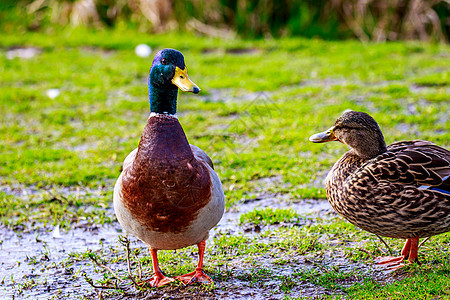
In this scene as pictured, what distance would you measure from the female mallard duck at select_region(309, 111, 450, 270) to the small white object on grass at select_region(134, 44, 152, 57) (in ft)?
22.8

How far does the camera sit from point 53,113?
25.3 feet

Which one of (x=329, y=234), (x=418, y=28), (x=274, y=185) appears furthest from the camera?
(x=418, y=28)

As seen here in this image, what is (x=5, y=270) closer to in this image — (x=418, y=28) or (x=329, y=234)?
(x=329, y=234)

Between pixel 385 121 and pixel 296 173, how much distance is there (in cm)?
168

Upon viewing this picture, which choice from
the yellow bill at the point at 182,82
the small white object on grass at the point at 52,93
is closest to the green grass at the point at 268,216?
the yellow bill at the point at 182,82

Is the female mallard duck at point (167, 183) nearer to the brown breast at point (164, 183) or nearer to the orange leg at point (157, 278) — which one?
the brown breast at point (164, 183)

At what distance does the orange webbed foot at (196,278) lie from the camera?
376 cm

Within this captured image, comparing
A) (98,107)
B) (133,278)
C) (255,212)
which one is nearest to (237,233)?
(255,212)

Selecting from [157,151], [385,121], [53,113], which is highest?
[157,151]

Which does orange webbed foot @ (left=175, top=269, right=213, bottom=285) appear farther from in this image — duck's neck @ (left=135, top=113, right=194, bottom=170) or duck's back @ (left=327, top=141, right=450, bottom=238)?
duck's back @ (left=327, top=141, right=450, bottom=238)

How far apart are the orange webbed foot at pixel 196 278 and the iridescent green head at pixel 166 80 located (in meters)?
1.07

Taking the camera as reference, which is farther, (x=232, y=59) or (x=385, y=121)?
(x=232, y=59)

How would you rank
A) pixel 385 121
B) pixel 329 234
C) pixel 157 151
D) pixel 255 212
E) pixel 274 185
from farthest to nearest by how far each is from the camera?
pixel 385 121 → pixel 274 185 → pixel 255 212 → pixel 329 234 → pixel 157 151

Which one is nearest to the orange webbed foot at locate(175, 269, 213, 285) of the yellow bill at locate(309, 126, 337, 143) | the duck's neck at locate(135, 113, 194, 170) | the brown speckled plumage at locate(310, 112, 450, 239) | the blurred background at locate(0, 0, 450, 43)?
the duck's neck at locate(135, 113, 194, 170)
